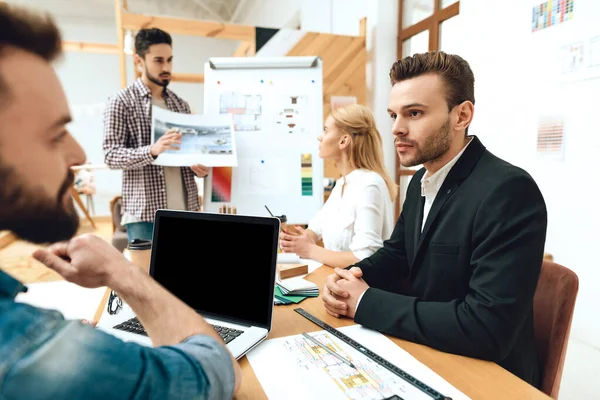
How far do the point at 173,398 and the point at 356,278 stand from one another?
70 cm

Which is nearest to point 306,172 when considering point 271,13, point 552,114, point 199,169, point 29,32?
point 199,169

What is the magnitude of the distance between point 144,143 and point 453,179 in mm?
1755

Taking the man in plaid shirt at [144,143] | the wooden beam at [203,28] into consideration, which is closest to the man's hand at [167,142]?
the man in plaid shirt at [144,143]

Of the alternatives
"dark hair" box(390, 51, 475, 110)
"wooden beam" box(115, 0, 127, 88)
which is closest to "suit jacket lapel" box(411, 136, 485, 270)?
"dark hair" box(390, 51, 475, 110)

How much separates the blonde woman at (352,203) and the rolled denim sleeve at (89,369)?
1.13m

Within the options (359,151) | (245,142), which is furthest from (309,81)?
(359,151)

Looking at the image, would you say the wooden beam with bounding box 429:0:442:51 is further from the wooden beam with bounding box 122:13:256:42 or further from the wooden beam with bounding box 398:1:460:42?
the wooden beam with bounding box 122:13:256:42

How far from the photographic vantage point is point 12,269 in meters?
0.37

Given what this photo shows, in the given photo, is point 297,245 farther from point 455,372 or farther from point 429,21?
point 429,21

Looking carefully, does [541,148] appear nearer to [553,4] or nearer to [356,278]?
[553,4]

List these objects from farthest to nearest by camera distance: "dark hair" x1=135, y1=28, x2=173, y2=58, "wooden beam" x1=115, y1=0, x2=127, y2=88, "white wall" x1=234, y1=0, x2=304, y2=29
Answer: "white wall" x1=234, y1=0, x2=304, y2=29 < "wooden beam" x1=115, y1=0, x2=127, y2=88 < "dark hair" x1=135, y1=28, x2=173, y2=58

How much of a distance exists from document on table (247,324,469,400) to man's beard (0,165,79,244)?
441mm

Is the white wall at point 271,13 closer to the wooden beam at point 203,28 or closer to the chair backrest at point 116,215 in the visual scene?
the wooden beam at point 203,28

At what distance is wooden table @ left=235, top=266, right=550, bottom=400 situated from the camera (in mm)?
669
